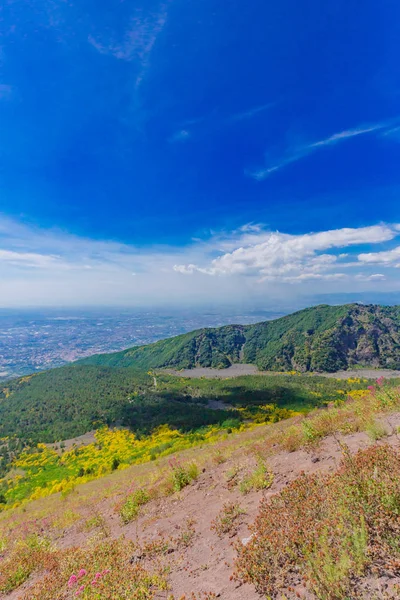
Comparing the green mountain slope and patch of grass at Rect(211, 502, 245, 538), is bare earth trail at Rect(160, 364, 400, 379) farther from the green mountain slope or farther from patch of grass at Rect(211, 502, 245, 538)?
patch of grass at Rect(211, 502, 245, 538)

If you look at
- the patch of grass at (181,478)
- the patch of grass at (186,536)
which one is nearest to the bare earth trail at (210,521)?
the patch of grass at (186,536)

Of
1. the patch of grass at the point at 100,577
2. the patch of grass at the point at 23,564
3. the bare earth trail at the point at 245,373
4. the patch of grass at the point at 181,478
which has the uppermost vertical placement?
the patch of grass at the point at 100,577

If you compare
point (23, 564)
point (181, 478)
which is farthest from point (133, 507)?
point (23, 564)

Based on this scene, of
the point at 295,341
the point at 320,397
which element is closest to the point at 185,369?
the point at 295,341

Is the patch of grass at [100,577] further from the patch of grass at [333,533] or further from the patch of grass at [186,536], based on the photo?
the patch of grass at [333,533]

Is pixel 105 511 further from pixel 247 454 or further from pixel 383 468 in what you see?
pixel 383 468

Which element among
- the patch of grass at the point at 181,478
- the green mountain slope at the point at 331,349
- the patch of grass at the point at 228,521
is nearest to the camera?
the patch of grass at the point at 228,521
